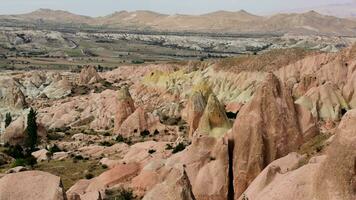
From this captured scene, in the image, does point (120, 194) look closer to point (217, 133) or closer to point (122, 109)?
point (217, 133)

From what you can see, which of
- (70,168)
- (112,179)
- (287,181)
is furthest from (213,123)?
(70,168)

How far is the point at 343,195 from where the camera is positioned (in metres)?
18.2

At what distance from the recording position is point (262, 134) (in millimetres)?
31203

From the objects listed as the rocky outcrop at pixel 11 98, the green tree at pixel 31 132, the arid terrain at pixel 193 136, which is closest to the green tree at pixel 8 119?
the arid terrain at pixel 193 136

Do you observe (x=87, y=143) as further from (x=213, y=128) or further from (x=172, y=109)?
(x=213, y=128)

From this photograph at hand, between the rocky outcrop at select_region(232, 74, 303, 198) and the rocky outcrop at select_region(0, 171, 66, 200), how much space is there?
13.4 m

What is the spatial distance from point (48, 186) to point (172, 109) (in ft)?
248

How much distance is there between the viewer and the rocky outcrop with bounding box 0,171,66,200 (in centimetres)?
1898

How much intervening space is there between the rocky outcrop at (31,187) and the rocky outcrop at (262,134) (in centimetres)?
1343

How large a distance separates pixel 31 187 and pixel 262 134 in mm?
15238

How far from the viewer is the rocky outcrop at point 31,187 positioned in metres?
19.0

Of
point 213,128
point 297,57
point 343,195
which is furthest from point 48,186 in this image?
point 297,57

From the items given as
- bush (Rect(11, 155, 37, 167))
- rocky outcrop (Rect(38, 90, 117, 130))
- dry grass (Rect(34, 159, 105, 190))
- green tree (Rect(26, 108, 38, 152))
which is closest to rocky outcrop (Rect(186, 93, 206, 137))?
dry grass (Rect(34, 159, 105, 190))

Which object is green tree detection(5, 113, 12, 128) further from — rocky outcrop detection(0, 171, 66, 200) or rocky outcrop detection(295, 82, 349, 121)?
rocky outcrop detection(0, 171, 66, 200)
